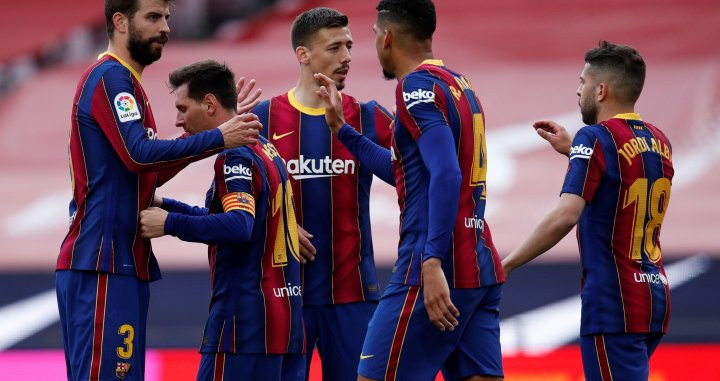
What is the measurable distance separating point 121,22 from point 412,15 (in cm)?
133

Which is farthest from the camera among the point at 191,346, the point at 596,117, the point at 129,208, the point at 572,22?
the point at 572,22

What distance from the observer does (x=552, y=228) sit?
5520 millimetres

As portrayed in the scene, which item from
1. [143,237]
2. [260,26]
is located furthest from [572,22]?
[143,237]

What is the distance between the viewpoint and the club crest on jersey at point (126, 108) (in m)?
5.28

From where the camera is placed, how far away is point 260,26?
52.6ft

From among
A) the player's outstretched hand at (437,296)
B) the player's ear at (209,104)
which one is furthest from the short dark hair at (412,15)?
the player's outstretched hand at (437,296)

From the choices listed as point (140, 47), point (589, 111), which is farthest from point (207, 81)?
point (589, 111)

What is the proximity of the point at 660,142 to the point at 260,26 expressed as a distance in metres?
10.9

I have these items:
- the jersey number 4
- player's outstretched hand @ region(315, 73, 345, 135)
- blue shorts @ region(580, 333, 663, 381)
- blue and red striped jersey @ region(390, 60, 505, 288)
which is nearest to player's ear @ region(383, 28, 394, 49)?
blue and red striped jersey @ region(390, 60, 505, 288)

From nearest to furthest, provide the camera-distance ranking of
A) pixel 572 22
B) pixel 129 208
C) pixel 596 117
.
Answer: pixel 129 208
pixel 596 117
pixel 572 22

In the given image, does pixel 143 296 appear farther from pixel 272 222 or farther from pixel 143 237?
pixel 272 222

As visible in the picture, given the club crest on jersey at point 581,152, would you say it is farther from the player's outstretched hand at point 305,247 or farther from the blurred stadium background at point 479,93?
the blurred stadium background at point 479,93

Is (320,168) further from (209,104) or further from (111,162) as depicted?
(111,162)

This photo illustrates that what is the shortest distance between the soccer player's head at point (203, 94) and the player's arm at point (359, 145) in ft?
1.88
